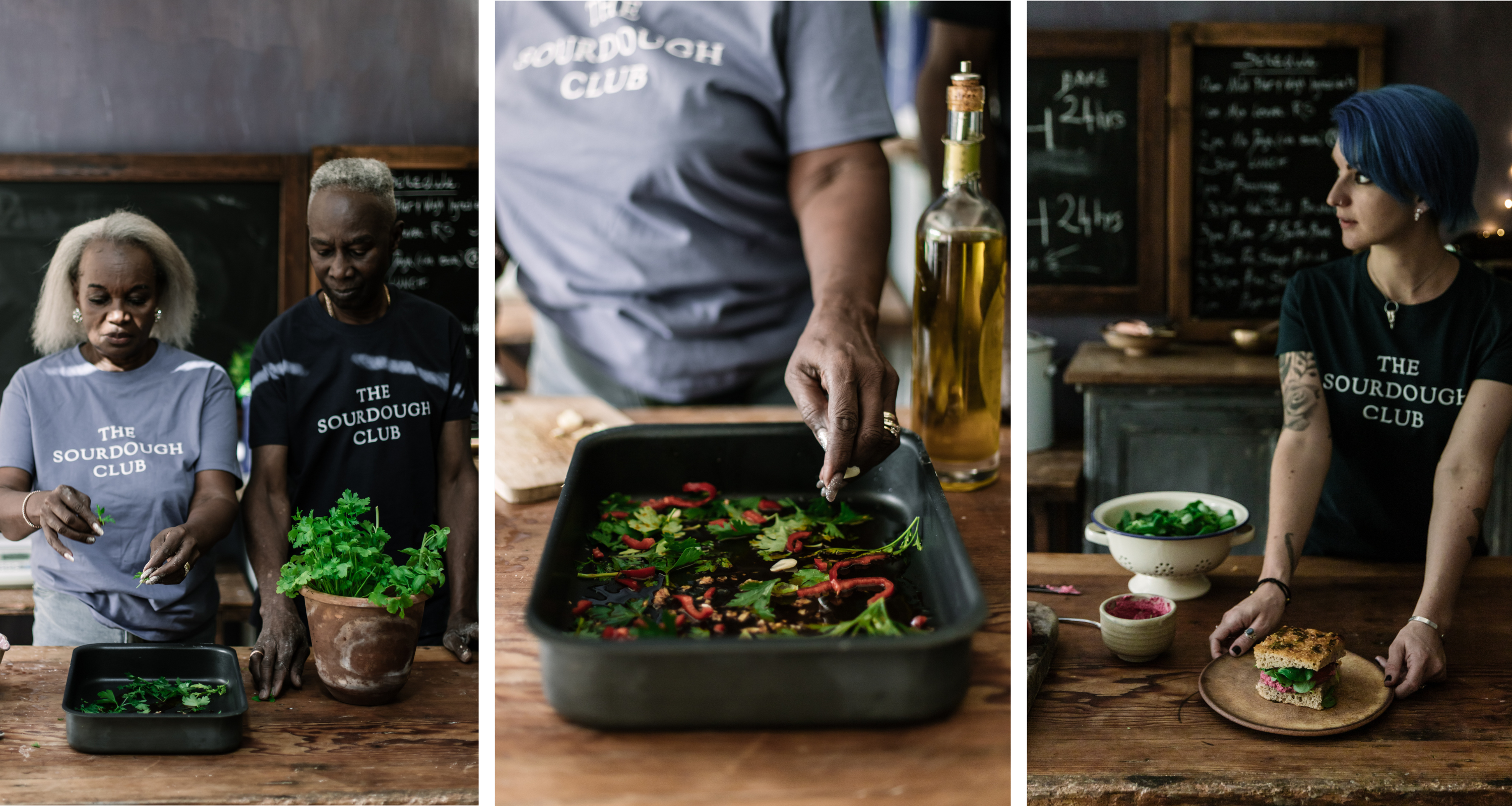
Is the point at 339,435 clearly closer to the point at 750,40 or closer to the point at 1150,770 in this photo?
the point at 750,40

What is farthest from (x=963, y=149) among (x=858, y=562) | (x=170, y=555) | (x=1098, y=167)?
(x=1098, y=167)

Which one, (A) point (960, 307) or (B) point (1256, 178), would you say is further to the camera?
(B) point (1256, 178)

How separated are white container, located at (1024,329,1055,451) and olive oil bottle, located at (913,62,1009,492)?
105 centimetres

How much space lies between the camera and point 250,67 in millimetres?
1728

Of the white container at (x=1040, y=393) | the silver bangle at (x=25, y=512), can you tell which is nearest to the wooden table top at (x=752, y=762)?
the silver bangle at (x=25, y=512)

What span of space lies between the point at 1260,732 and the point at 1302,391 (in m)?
0.61

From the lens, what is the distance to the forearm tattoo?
163cm

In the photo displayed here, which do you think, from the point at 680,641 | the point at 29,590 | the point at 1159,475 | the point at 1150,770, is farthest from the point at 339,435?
the point at 1159,475

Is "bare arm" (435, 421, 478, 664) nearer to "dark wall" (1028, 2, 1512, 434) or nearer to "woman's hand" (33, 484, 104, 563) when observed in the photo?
"woman's hand" (33, 484, 104, 563)

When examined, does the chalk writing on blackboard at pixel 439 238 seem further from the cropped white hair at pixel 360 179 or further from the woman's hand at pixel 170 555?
the woman's hand at pixel 170 555

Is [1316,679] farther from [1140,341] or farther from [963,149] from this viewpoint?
[1140,341]

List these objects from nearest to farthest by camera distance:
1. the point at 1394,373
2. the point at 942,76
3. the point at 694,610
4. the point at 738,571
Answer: the point at 694,610 < the point at 738,571 < the point at 1394,373 < the point at 942,76

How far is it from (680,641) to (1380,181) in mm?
1237

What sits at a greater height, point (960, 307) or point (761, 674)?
point (960, 307)
